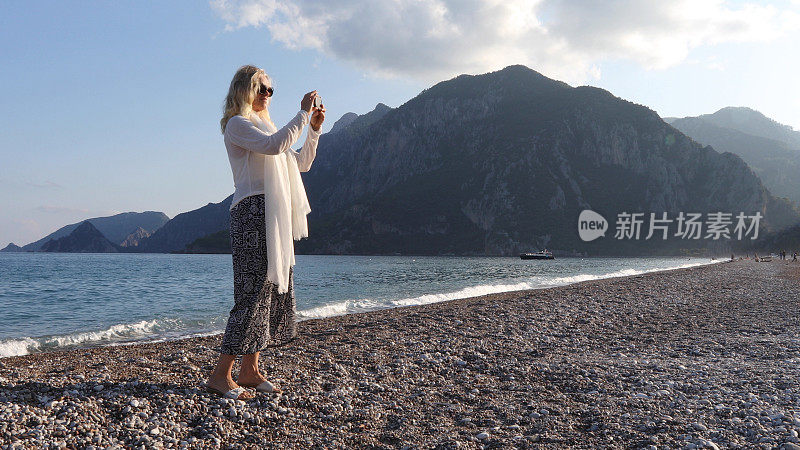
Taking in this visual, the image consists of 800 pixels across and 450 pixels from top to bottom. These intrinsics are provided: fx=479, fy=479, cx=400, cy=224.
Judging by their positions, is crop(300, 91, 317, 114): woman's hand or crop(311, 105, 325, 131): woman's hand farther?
crop(311, 105, 325, 131): woman's hand

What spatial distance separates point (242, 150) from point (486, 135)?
632ft

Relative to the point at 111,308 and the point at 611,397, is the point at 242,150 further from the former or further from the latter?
the point at 111,308

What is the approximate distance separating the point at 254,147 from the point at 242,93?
67 centimetres

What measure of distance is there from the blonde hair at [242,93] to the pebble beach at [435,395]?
2701 mm

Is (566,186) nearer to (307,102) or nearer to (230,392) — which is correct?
(307,102)

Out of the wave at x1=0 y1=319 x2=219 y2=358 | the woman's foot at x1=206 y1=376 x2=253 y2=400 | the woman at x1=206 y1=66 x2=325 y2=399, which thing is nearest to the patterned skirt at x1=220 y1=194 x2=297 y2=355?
the woman at x1=206 y1=66 x2=325 y2=399

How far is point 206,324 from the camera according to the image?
1356 centimetres

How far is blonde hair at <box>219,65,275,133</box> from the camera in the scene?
453 centimetres

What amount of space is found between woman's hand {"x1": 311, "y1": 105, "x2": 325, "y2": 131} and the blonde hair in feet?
1.93

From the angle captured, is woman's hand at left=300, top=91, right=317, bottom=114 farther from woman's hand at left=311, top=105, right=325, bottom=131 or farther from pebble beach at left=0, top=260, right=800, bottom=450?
pebble beach at left=0, top=260, right=800, bottom=450

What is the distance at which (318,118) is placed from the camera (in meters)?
4.77

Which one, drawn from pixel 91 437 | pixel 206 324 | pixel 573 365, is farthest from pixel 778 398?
pixel 206 324
